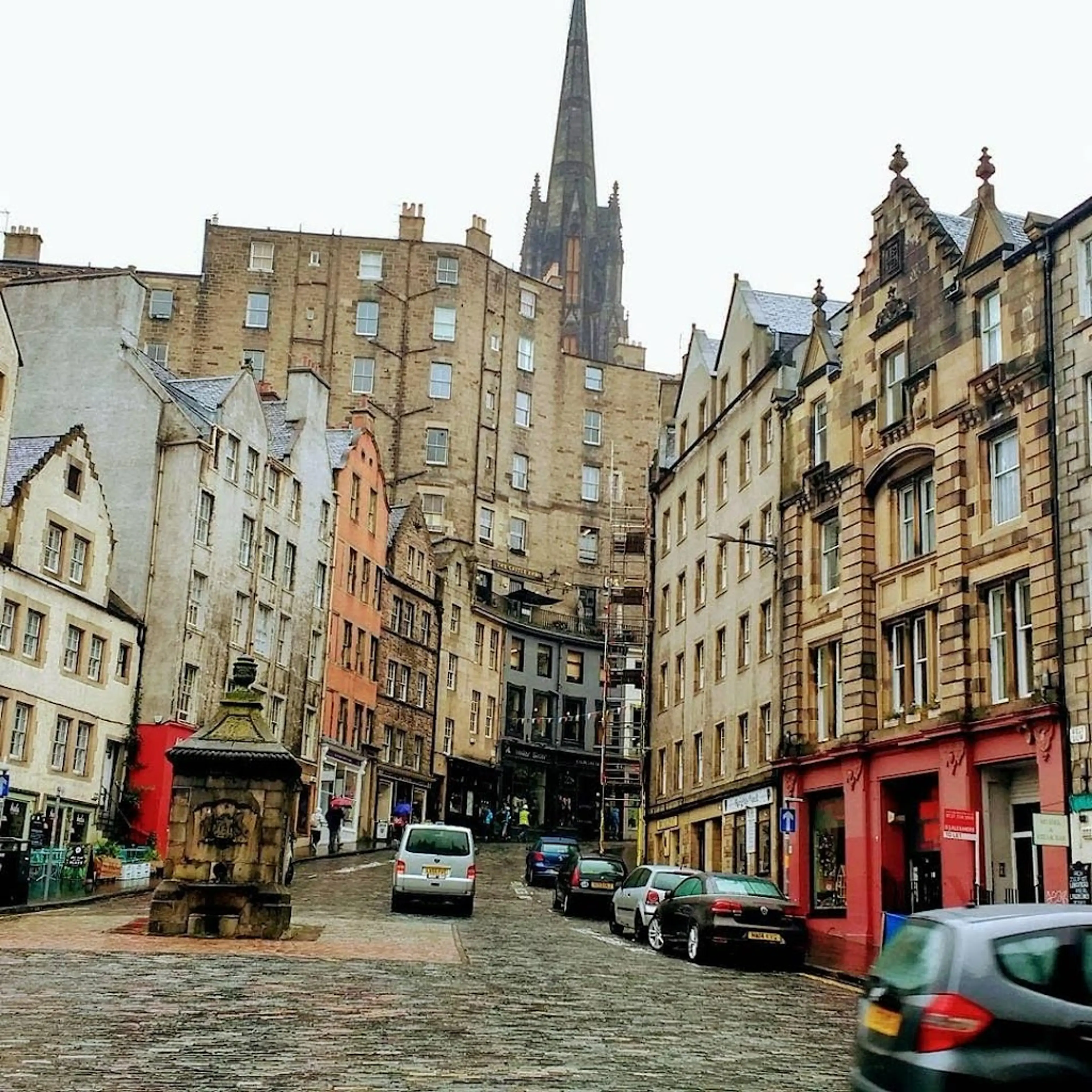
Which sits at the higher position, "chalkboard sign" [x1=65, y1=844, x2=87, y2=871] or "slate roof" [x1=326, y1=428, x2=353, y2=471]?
"slate roof" [x1=326, y1=428, x2=353, y2=471]

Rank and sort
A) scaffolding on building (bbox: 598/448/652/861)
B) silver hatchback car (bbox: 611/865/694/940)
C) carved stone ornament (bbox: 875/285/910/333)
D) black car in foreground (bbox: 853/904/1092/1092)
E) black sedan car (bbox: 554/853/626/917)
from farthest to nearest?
scaffolding on building (bbox: 598/448/652/861) → black sedan car (bbox: 554/853/626/917) → carved stone ornament (bbox: 875/285/910/333) → silver hatchback car (bbox: 611/865/694/940) → black car in foreground (bbox: 853/904/1092/1092)

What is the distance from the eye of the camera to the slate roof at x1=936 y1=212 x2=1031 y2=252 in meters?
30.8

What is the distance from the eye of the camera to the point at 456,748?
71688 mm

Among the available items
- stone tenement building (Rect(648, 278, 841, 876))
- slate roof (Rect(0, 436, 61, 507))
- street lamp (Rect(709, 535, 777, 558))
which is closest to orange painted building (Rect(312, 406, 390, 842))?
stone tenement building (Rect(648, 278, 841, 876))

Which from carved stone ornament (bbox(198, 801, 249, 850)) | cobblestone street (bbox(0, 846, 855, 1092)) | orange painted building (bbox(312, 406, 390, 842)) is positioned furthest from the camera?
orange painted building (bbox(312, 406, 390, 842))

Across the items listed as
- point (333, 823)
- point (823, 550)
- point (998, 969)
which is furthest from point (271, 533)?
point (998, 969)

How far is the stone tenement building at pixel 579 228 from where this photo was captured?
130 metres

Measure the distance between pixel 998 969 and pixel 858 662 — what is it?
25.7m

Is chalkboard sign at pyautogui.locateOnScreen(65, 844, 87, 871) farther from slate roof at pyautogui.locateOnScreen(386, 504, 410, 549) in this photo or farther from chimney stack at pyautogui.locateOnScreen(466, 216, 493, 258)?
chimney stack at pyautogui.locateOnScreen(466, 216, 493, 258)

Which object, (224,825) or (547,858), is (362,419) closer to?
(547,858)

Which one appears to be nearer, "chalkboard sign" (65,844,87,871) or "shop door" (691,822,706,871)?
"chalkboard sign" (65,844,87,871)

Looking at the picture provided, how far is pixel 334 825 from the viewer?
5241 centimetres

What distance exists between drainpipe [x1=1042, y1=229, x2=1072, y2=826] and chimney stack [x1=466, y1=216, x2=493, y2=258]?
54.4 metres

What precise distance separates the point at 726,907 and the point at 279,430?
124ft
